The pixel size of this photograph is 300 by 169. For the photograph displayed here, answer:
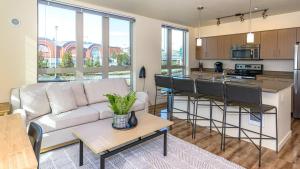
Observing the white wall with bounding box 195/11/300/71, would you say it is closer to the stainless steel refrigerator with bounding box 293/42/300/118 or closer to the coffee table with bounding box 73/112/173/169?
the stainless steel refrigerator with bounding box 293/42/300/118

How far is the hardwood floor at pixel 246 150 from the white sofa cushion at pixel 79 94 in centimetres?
171

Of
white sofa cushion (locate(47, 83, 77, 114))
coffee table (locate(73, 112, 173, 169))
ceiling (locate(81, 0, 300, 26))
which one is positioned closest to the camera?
coffee table (locate(73, 112, 173, 169))

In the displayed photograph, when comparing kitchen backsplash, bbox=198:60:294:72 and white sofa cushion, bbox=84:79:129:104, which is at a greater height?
kitchen backsplash, bbox=198:60:294:72

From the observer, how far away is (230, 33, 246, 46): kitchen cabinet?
518 centimetres

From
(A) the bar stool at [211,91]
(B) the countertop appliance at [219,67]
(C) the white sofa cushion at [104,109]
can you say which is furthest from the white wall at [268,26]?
(C) the white sofa cushion at [104,109]

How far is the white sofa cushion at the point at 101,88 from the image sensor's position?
3.60 metres

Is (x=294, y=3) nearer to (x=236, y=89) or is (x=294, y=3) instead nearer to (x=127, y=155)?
(x=236, y=89)

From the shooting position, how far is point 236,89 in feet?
8.41

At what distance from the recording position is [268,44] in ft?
15.6

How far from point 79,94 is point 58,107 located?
537 millimetres

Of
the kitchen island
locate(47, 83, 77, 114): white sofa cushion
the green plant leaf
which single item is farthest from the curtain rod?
the kitchen island

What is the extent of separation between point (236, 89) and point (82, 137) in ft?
6.76

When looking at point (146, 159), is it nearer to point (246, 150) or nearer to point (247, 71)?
point (246, 150)

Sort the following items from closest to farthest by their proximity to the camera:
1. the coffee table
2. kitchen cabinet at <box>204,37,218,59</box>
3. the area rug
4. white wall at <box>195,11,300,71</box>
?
the coffee table → the area rug → white wall at <box>195,11,300,71</box> → kitchen cabinet at <box>204,37,218,59</box>
